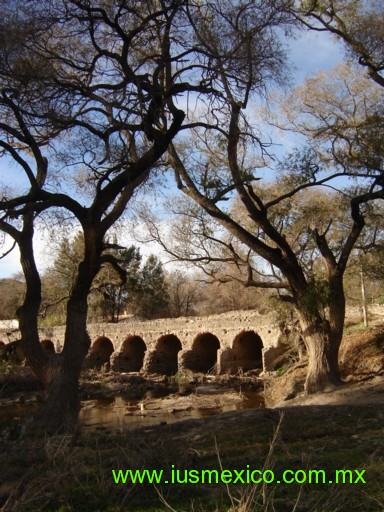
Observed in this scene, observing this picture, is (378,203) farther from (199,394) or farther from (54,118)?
(54,118)

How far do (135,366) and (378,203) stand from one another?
702 inches

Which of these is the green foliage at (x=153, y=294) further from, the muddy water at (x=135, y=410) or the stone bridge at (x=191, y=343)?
the muddy water at (x=135, y=410)

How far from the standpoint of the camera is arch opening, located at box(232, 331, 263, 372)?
22.9 metres

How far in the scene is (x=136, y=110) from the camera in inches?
300

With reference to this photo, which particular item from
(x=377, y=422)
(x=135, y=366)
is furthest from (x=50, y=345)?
(x=377, y=422)

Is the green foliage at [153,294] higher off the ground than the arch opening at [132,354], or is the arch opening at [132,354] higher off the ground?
the green foliage at [153,294]

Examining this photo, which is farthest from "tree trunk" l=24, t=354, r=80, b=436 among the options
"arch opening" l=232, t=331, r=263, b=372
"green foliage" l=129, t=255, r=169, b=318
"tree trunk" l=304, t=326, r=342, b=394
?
"green foliage" l=129, t=255, r=169, b=318

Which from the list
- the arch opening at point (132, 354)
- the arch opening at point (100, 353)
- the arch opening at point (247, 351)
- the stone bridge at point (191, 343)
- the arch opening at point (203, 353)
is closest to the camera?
the stone bridge at point (191, 343)

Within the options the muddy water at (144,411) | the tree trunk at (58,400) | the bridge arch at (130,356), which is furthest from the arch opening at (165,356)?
the tree trunk at (58,400)

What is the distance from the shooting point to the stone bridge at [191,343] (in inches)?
846

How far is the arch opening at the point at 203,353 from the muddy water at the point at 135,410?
6889 millimetres

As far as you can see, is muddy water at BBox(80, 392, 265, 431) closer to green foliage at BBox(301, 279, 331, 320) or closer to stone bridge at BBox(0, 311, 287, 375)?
green foliage at BBox(301, 279, 331, 320)

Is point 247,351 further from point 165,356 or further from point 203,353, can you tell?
point 165,356

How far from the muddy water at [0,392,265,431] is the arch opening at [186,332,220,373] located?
6889 mm
